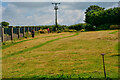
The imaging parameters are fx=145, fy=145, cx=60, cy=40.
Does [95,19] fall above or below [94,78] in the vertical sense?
above

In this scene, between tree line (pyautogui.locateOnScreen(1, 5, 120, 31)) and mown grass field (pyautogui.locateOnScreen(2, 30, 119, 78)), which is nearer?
mown grass field (pyautogui.locateOnScreen(2, 30, 119, 78))

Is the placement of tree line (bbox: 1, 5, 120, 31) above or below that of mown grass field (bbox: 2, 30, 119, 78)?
above

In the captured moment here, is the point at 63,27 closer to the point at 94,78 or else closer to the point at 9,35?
the point at 9,35

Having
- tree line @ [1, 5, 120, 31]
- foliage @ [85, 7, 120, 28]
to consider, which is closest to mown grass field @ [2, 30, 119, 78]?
tree line @ [1, 5, 120, 31]

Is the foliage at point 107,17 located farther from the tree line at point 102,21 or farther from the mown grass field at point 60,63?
the mown grass field at point 60,63

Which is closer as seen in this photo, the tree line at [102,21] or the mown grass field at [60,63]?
the mown grass field at [60,63]

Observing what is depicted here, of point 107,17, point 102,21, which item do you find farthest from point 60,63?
point 102,21

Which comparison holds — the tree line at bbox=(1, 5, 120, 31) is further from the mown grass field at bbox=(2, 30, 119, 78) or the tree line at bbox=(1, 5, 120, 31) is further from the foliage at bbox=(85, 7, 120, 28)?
the mown grass field at bbox=(2, 30, 119, 78)

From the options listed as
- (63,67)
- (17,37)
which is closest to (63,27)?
(17,37)

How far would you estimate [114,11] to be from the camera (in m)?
42.0

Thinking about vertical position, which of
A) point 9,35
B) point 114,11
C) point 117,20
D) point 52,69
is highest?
point 114,11

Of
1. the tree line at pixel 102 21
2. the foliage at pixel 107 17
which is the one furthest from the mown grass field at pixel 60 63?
the foliage at pixel 107 17

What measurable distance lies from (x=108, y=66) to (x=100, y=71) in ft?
2.69

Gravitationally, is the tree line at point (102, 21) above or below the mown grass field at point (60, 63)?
above
